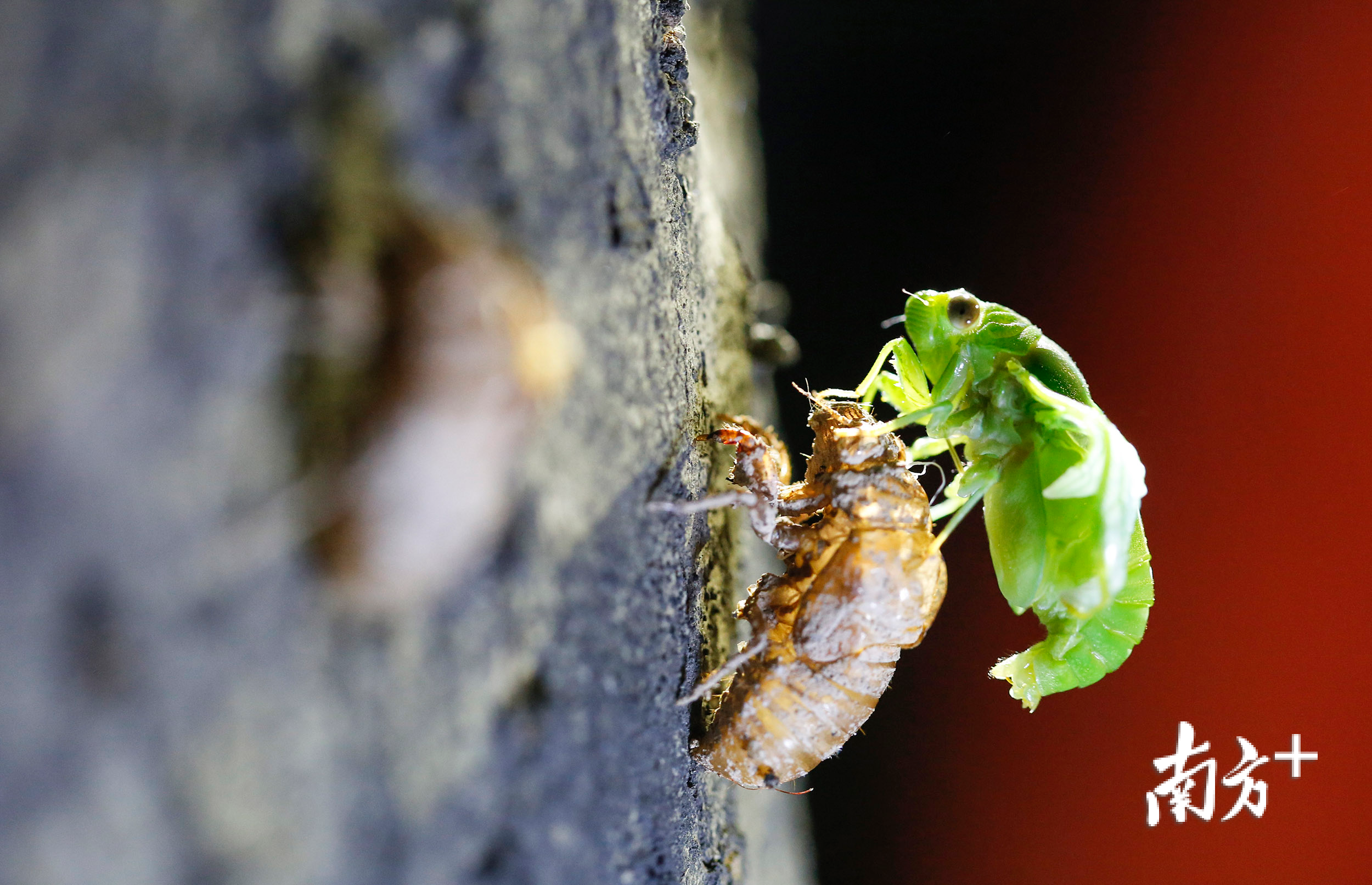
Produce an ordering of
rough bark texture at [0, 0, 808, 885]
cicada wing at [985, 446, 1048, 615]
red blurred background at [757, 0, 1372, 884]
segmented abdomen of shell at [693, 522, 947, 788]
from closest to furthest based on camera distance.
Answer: rough bark texture at [0, 0, 808, 885]
segmented abdomen of shell at [693, 522, 947, 788]
cicada wing at [985, 446, 1048, 615]
red blurred background at [757, 0, 1372, 884]

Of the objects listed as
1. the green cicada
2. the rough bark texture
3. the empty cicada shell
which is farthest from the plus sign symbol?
the rough bark texture

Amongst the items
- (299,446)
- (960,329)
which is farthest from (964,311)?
(299,446)

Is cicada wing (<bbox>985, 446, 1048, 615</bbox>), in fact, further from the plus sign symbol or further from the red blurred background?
the plus sign symbol

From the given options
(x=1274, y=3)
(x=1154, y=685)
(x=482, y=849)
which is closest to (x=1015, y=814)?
(x=1154, y=685)

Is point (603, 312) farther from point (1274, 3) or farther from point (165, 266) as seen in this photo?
point (1274, 3)

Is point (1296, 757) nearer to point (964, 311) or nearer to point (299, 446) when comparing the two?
point (964, 311)

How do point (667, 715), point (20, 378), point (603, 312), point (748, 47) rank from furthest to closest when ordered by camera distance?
point (748, 47), point (667, 715), point (603, 312), point (20, 378)

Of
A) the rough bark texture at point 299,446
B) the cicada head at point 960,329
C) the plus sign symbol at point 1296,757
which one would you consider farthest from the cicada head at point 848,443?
the plus sign symbol at point 1296,757
